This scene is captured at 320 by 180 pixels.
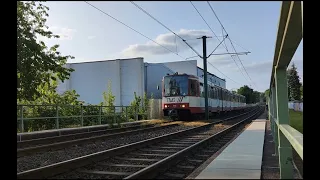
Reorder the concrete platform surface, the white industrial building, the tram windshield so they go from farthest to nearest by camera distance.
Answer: the white industrial building, the tram windshield, the concrete platform surface

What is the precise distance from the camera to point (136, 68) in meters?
43.3

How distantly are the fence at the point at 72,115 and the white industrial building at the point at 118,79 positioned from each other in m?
12.3

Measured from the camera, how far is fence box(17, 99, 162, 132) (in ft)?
54.0

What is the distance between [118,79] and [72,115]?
24468mm

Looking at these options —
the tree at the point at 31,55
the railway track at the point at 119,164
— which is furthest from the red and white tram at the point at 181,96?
the railway track at the point at 119,164

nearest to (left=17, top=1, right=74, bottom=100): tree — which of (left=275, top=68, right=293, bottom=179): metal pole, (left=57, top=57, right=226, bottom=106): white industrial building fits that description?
(left=275, top=68, right=293, bottom=179): metal pole

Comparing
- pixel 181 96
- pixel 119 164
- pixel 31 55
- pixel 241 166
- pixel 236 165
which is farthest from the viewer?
pixel 181 96

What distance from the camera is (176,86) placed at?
24703 mm

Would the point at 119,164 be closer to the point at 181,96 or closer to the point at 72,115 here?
the point at 72,115

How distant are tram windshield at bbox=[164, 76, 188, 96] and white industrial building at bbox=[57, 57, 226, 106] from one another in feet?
56.7

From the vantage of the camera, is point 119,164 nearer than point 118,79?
Yes

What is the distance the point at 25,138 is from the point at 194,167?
8.26m

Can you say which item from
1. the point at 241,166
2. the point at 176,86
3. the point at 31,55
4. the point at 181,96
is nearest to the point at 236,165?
the point at 241,166

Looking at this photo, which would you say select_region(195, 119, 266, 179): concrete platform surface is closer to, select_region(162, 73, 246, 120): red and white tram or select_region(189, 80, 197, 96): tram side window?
select_region(162, 73, 246, 120): red and white tram
